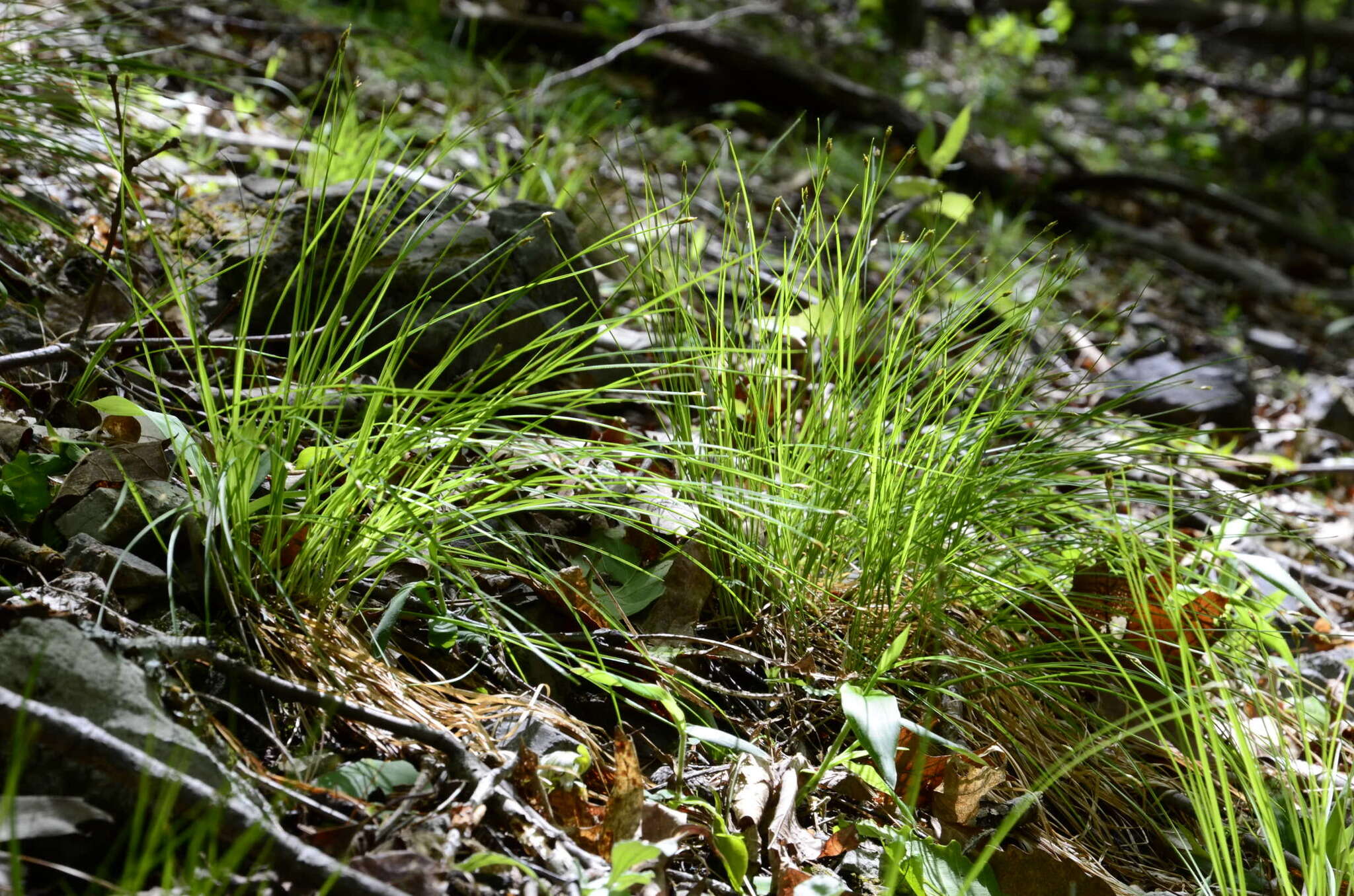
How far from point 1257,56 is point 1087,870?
9670 millimetres

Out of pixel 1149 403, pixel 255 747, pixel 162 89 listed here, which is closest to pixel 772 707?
pixel 255 747

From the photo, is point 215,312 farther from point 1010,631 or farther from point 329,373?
point 1010,631

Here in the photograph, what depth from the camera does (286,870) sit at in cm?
79

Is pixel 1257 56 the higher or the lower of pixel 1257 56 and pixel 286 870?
the higher

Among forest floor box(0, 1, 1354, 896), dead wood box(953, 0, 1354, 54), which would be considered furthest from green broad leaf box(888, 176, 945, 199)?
dead wood box(953, 0, 1354, 54)

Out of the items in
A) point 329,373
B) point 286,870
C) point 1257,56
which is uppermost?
point 1257,56

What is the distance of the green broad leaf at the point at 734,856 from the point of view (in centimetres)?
102

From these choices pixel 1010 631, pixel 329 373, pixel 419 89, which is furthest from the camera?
pixel 419 89

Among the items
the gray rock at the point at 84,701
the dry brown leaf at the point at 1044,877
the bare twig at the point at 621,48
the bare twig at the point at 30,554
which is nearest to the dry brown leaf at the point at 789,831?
the dry brown leaf at the point at 1044,877

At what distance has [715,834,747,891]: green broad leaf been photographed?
1.02m

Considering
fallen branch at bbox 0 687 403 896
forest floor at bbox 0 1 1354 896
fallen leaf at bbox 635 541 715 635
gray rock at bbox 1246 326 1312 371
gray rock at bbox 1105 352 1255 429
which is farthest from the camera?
gray rock at bbox 1246 326 1312 371

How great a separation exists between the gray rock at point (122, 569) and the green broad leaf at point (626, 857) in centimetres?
58

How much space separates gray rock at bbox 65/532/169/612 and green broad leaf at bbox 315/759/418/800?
11.9 inches

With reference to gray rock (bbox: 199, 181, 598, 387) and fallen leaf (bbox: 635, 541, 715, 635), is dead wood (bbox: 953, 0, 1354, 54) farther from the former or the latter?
fallen leaf (bbox: 635, 541, 715, 635)
